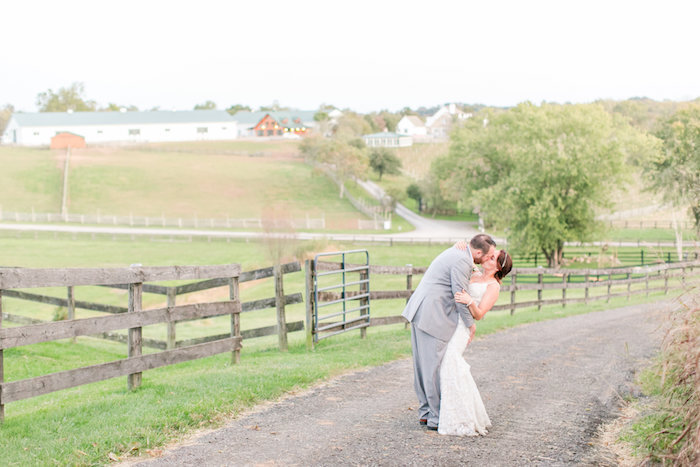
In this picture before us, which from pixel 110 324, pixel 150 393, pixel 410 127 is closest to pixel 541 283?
pixel 150 393

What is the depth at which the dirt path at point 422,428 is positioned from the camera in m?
5.94

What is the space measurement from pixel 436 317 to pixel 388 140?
137532mm

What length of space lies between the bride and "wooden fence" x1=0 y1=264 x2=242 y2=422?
331 cm

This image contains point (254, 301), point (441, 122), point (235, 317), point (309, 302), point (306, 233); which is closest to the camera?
point (235, 317)

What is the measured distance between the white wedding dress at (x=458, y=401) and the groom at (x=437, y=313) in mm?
120

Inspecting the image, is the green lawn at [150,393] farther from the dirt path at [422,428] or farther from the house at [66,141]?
the house at [66,141]

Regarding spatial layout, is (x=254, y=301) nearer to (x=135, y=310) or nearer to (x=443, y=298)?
(x=135, y=310)

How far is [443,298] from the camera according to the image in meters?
6.91

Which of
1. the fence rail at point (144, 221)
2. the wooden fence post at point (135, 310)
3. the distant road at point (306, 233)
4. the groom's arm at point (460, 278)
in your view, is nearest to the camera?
the groom's arm at point (460, 278)

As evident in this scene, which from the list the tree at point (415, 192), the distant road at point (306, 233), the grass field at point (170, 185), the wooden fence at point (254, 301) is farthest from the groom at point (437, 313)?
the tree at point (415, 192)

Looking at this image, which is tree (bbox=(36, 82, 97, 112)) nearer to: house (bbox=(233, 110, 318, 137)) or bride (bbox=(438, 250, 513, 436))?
house (bbox=(233, 110, 318, 137))

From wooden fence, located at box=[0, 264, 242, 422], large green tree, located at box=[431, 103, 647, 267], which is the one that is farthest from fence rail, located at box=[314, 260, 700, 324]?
large green tree, located at box=[431, 103, 647, 267]

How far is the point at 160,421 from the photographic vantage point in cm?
650

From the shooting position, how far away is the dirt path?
5.94 m
